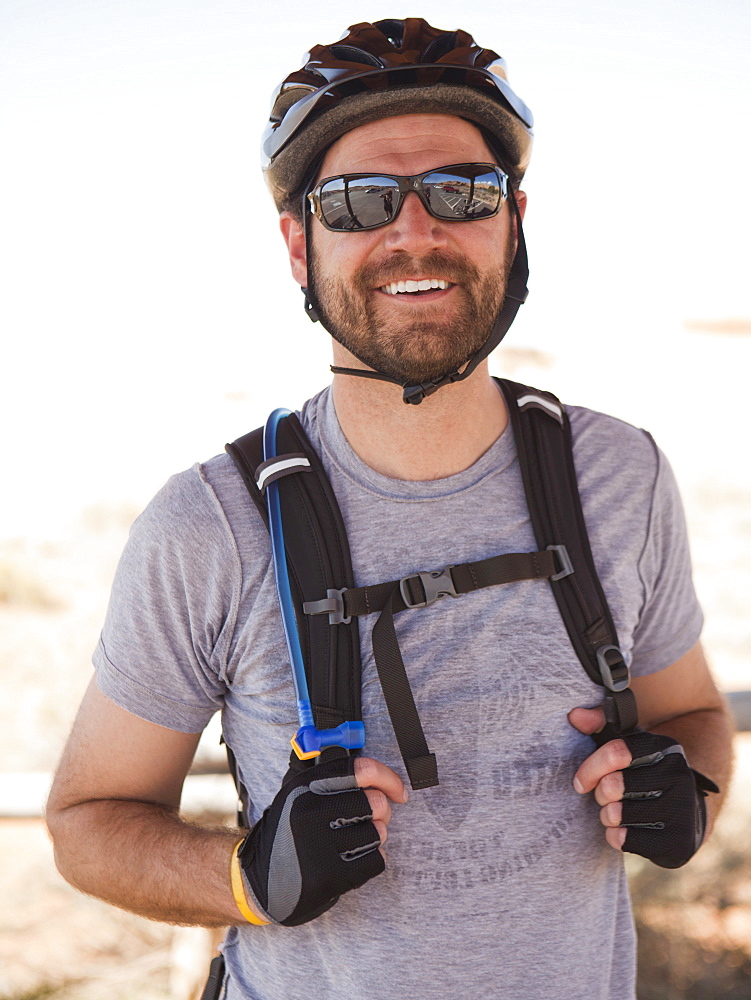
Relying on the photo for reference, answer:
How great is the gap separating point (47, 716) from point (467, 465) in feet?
28.6

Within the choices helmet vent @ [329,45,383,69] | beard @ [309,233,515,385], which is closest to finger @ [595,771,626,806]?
beard @ [309,233,515,385]

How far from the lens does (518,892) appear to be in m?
1.97

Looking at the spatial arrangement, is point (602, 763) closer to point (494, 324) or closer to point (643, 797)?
point (643, 797)

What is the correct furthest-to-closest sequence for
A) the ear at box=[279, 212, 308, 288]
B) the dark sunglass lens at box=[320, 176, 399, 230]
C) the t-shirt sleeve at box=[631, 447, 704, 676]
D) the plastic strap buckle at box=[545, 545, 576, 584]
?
the ear at box=[279, 212, 308, 288] < the t-shirt sleeve at box=[631, 447, 704, 676] < the dark sunglass lens at box=[320, 176, 399, 230] < the plastic strap buckle at box=[545, 545, 576, 584]

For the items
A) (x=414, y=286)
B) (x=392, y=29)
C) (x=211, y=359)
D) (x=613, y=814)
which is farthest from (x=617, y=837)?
(x=211, y=359)

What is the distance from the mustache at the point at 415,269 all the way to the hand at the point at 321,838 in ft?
3.88

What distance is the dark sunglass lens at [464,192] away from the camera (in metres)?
2.21

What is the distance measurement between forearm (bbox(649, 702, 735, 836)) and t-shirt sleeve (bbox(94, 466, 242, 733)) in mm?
1241

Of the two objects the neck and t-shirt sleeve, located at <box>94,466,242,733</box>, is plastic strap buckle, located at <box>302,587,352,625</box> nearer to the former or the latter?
t-shirt sleeve, located at <box>94,466,242,733</box>

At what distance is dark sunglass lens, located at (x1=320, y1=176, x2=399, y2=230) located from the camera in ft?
7.22

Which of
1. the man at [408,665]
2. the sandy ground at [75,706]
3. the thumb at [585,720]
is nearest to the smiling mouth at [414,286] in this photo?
the man at [408,665]

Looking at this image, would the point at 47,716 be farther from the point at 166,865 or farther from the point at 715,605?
the point at 715,605

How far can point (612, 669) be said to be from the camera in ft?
6.79

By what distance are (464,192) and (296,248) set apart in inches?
22.8
